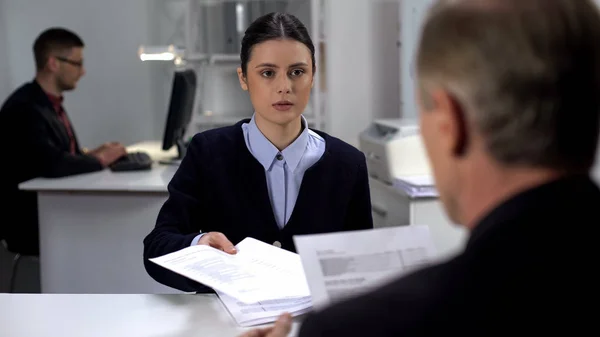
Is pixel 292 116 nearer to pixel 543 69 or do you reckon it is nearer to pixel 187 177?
pixel 187 177

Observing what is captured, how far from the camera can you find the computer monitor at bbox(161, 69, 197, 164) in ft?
10.1

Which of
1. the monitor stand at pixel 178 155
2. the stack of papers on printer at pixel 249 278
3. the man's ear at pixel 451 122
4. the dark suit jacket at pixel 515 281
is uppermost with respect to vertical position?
the man's ear at pixel 451 122

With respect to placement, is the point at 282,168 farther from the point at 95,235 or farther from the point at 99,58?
the point at 99,58

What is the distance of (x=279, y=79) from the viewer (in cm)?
147

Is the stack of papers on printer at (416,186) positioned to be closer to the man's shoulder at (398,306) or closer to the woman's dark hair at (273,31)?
the woman's dark hair at (273,31)

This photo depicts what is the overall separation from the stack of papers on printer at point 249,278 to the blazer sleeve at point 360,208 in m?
0.33

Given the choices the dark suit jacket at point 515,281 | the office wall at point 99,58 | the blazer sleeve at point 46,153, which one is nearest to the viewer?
the dark suit jacket at point 515,281

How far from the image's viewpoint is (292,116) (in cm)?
148

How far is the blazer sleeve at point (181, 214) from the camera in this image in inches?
54.3

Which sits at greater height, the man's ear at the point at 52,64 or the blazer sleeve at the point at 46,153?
the man's ear at the point at 52,64

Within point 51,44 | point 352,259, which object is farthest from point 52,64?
point 352,259

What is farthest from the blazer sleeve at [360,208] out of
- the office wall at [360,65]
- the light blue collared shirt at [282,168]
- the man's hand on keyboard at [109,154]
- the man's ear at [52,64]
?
the office wall at [360,65]

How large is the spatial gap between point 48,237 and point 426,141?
2.53 metres

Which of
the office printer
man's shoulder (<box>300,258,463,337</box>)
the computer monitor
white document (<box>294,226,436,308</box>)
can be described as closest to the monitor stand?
the computer monitor
